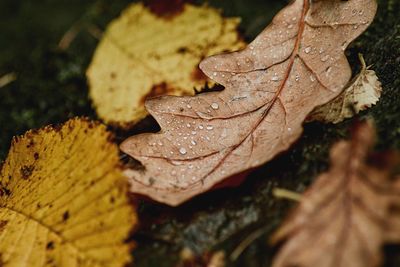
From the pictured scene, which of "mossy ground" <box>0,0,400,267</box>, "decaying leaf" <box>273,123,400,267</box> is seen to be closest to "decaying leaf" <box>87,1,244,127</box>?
"mossy ground" <box>0,0,400,267</box>

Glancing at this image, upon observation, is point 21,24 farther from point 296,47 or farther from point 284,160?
point 284,160

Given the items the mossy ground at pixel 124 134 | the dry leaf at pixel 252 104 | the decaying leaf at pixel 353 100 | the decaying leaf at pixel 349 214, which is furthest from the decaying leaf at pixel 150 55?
the decaying leaf at pixel 349 214

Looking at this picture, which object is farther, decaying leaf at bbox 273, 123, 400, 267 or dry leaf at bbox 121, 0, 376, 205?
dry leaf at bbox 121, 0, 376, 205

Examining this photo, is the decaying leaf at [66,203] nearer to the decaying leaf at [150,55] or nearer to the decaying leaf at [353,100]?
the decaying leaf at [150,55]

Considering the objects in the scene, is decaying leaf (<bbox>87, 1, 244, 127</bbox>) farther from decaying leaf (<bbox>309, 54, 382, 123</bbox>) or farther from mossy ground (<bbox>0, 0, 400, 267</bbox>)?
decaying leaf (<bbox>309, 54, 382, 123</bbox>)

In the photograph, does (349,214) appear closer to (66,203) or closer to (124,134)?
(66,203)

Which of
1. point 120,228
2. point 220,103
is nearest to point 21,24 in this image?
point 220,103

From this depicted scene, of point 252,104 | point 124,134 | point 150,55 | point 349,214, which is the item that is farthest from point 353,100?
point 150,55
